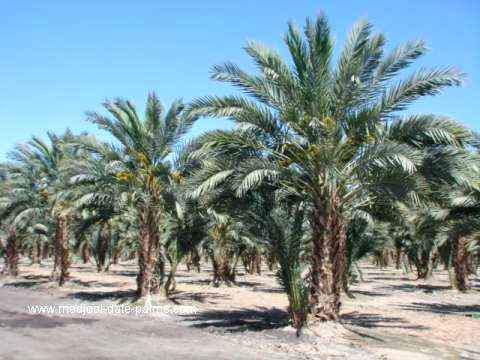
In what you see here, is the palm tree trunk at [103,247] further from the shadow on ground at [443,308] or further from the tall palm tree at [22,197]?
the shadow on ground at [443,308]

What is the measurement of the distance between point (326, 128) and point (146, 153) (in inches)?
334

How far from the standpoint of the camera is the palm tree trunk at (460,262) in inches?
950

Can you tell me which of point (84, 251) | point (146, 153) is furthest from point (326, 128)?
point (84, 251)

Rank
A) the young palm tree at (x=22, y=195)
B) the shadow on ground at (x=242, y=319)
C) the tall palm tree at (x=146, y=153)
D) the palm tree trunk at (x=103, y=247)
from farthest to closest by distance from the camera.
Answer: the palm tree trunk at (x=103, y=247) < the young palm tree at (x=22, y=195) < the tall palm tree at (x=146, y=153) < the shadow on ground at (x=242, y=319)

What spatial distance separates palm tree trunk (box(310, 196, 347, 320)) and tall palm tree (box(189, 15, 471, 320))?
2 centimetres

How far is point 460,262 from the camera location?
24859 millimetres

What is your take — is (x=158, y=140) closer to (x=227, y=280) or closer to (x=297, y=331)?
(x=297, y=331)

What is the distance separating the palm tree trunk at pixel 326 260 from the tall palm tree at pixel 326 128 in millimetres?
24

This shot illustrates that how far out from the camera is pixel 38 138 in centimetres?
2433

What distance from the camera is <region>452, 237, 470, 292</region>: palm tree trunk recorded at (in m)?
24.1

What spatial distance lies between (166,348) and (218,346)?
3.80 feet

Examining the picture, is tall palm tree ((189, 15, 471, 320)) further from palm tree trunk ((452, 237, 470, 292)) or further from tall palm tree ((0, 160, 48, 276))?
tall palm tree ((0, 160, 48, 276))

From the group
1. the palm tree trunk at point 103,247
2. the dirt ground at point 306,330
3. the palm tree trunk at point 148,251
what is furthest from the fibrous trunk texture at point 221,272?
the palm tree trunk at point 103,247

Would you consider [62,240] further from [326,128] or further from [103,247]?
[326,128]
